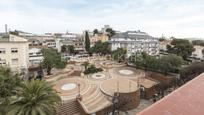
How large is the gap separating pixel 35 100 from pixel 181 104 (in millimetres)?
8121

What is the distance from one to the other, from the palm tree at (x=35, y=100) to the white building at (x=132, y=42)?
4230 cm

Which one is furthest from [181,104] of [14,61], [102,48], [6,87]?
[102,48]

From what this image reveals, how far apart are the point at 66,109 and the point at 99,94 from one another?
15.5ft

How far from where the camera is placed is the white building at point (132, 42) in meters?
54.3

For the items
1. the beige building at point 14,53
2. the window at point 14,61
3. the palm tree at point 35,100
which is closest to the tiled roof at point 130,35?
the beige building at point 14,53

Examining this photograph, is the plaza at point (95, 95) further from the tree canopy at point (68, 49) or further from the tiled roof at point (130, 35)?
the tree canopy at point (68, 49)

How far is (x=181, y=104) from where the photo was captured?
595 centimetres

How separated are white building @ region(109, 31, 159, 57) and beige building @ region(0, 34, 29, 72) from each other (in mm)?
31222

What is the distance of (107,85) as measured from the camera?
23312 mm

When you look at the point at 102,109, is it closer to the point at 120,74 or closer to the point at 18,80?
the point at 18,80

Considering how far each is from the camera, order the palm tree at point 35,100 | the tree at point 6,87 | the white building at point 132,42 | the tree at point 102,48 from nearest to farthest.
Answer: the palm tree at point 35,100
the tree at point 6,87
the white building at point 132,42
the tree at point 102,48

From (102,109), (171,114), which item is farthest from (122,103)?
(171,114)

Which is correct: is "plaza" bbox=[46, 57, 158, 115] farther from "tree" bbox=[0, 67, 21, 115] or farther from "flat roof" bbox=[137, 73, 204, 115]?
"flat roof" bbox=[137, 73, 204, 115]

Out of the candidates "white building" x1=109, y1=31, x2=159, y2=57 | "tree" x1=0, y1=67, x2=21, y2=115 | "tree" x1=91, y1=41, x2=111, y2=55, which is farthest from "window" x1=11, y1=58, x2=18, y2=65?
"white building" x1=109, y1=31, x2=159, y2=57
